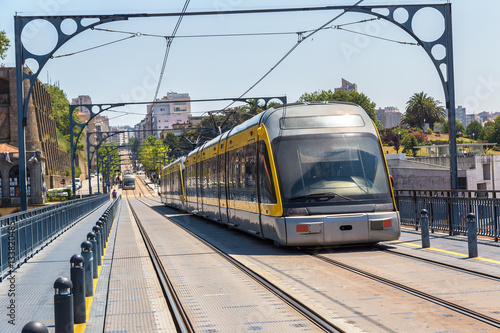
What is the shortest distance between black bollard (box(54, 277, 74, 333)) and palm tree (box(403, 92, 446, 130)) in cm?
13667

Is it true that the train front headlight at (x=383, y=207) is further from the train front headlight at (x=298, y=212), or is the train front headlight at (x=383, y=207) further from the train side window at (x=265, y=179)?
the train side window at (x=265, y=179)

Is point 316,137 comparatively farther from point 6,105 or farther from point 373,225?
point 6,105

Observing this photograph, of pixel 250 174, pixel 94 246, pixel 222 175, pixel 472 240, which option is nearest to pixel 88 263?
pixel 94 246

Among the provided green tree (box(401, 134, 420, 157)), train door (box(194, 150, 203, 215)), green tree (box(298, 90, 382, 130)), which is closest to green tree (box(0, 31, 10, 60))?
train door (box(194, 150, 203, 215))

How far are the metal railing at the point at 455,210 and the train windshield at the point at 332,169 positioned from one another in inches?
106

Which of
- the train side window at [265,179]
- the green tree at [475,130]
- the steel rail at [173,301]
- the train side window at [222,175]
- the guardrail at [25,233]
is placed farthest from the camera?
the green tree at [475,130]

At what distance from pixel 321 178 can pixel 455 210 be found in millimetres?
4492

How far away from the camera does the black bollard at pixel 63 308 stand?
6.14m

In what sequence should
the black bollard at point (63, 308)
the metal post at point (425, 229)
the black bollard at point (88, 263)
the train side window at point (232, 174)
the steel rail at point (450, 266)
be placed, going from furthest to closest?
the train side window at point (232, 174) → the metal post at point (425, 229) → the steel rail at point (450, 266) → the black bollard at point (88, 263) → the black bollard at point (63, 308)

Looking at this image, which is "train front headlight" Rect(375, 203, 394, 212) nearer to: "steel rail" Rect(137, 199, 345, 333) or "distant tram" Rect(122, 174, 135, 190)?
"steel rail" Rect(137, 199, 345, 333)

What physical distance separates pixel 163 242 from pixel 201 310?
11.1m

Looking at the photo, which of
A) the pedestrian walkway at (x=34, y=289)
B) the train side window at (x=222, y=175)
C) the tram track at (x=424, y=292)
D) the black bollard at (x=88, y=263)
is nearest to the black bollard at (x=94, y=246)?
the pedestrian walkway at (x=34, y=289)

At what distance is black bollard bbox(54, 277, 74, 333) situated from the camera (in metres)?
6.14

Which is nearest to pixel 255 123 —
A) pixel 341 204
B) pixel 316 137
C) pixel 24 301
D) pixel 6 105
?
pixel 316 137
